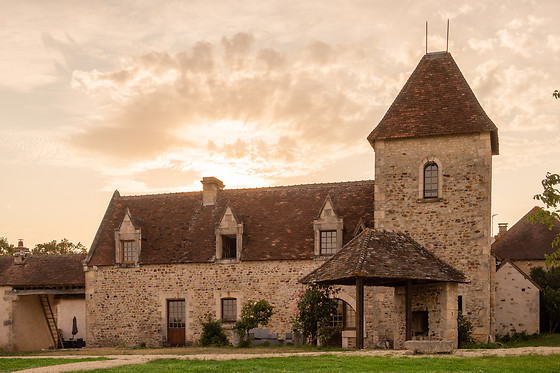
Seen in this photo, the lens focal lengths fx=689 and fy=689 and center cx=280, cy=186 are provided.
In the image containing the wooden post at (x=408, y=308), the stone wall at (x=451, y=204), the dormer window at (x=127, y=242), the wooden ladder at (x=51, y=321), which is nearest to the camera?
the wooden post at (x=408, y=308)

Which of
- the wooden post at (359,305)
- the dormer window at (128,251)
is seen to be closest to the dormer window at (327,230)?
the wooden post at (359,305)

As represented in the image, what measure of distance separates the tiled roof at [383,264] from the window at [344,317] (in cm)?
441

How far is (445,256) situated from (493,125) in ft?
15.0

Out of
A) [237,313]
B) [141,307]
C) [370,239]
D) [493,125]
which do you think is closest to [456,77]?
[493,125]

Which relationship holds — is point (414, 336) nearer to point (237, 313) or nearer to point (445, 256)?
point (445, 256)

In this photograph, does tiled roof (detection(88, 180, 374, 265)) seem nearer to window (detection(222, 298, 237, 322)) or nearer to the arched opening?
window (detection(222, 298, 237, 322))

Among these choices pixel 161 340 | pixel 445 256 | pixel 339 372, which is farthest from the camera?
pixel 161 340

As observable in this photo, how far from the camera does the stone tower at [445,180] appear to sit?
2220 centimetres

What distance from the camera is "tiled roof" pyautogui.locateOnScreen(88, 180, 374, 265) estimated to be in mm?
25531

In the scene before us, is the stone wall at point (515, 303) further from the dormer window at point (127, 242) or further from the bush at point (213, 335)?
the dormer window at point (127, 242)

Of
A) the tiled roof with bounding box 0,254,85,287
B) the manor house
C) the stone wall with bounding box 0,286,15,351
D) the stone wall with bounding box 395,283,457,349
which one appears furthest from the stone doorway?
the stone wall with bounding box 395,283,457,349

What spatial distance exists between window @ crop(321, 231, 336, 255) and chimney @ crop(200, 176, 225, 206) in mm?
5739

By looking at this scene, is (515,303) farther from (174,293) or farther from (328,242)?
(174,293)

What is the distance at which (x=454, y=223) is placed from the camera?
22609mm
